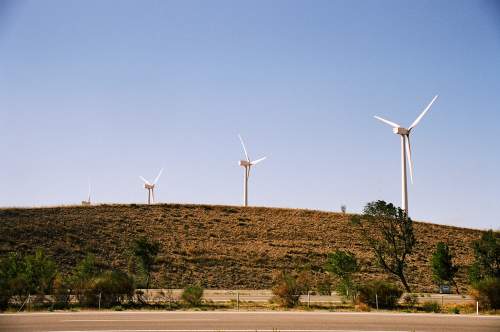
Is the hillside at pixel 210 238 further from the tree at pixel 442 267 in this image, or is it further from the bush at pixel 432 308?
the bush at pixel 432 308

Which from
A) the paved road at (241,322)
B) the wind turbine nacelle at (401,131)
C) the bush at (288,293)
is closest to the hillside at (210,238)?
the wind turbine nacelle at (401,131)

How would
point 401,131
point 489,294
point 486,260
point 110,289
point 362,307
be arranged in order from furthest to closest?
point 401,131, point 486,260, point 110,289, point 362,307, point 489,294

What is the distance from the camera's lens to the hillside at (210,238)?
63.9 metres

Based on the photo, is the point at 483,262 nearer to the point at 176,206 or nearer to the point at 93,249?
the point at 93,249

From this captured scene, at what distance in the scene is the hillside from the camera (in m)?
63.9

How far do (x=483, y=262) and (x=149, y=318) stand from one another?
34.6 meters

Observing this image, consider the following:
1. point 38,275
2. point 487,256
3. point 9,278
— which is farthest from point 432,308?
point 9,278

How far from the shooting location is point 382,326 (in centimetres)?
2611

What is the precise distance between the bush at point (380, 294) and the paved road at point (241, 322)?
18.0ft

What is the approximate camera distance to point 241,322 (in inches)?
1074

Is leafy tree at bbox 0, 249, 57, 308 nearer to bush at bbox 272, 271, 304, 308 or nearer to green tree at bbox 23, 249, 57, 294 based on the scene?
green tree at bbox 23, 249, 57, 294

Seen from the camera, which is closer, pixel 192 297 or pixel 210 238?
pixel 192 297

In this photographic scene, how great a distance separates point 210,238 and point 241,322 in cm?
4788

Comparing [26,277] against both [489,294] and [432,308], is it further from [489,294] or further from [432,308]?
[489,294]
